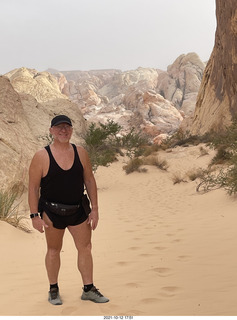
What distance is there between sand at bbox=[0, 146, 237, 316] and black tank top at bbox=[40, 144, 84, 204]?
90 centimetres

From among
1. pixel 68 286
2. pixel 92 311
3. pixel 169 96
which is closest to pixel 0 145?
pixel 68 286

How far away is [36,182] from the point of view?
3.03 m

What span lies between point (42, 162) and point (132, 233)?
3.46 metres

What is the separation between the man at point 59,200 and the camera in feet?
9.89

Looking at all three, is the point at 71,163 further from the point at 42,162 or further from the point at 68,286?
the point at 68,286

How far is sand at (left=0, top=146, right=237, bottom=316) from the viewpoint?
2.83m

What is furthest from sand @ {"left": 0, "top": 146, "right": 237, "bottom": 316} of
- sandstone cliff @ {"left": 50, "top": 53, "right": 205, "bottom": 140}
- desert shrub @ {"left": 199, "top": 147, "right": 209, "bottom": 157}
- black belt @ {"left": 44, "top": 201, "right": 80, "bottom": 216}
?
sandstone cliff @ {"left": 50, "top": 53, "right": 205, "bottom": 140}

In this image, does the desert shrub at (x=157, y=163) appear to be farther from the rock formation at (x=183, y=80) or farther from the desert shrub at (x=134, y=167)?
the rock formation at (x=183, y=80)

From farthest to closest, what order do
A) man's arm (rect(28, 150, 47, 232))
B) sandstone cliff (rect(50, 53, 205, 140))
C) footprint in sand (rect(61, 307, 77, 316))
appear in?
1. sandstone cliff (rect(50, 53, 205, 140))
2. man's arm (rect(28, 150, 47, 232))
3. footprint in sand (rect(61, 307, 77, 316))

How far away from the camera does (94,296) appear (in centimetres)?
298

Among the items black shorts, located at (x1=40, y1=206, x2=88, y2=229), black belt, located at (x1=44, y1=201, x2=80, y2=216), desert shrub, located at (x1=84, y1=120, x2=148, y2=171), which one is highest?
black belt, located at (x1=44, y1=201, x2=80, y2=216)

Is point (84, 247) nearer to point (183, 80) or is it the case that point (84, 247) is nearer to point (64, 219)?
point (64, 219)

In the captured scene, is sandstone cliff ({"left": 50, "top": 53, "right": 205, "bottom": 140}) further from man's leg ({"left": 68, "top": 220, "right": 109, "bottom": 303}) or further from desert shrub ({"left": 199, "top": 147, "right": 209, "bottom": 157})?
man's leg ({"left": 68, "top": 220, "right": 109, "bottom": 303})

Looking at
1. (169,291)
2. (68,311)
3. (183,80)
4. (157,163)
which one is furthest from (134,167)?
(183,80)
